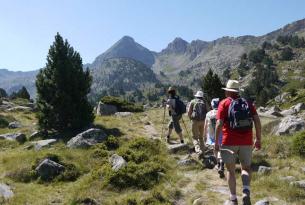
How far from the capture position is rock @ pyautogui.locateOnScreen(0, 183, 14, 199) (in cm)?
1479

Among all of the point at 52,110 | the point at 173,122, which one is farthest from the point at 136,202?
the point at 52,110

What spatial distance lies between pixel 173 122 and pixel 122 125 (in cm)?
996

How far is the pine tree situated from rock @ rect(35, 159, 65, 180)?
405 inches

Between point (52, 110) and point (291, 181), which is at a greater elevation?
point (52, 110)

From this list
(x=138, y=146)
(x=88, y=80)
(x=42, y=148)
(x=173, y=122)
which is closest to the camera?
(x=138, y=146)

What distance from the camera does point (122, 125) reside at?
A: 30.8 metres

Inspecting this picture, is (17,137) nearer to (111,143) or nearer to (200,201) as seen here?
(111,143)

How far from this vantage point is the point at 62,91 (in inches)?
1106

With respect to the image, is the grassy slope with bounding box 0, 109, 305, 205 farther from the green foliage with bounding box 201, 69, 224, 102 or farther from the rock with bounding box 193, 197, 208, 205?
the green foliage with bounding box 201, 69, 224, 102

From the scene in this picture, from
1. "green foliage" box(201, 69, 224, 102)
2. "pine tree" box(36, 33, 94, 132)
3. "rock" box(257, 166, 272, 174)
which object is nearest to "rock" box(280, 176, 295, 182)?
"rock" box(257, 166, 272, 174)

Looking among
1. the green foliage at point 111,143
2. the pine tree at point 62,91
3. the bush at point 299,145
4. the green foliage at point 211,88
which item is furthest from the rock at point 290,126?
the green foliage at point 211,88

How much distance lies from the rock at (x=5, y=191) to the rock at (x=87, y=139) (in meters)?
5.92

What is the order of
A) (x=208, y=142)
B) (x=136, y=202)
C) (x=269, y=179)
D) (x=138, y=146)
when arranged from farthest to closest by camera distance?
(x=138, y=146) < (x=208, y=142) < (x=269, y=179) < (x=136, y=202)

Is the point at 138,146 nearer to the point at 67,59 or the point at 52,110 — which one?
the point at 52,110
